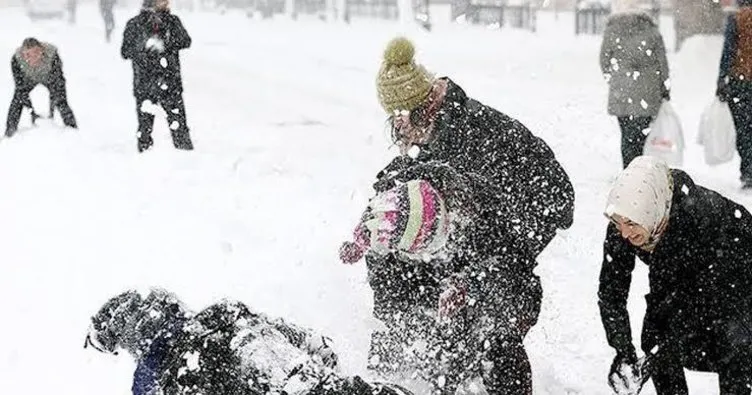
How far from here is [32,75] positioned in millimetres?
9953

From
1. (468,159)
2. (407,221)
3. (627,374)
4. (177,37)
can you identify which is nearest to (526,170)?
(468,159)

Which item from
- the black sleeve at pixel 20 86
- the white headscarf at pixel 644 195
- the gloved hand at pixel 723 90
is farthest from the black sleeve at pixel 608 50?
the black sleeve at pixel 20 86

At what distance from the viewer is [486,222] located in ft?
10.8

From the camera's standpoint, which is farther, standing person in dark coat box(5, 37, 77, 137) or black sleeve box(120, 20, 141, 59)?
standing person in dark coat box(5, 37, 77, 137)

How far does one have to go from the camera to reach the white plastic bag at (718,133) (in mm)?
7797

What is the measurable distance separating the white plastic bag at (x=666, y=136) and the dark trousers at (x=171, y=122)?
444 cm

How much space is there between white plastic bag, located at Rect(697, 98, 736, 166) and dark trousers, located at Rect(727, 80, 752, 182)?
74 mm

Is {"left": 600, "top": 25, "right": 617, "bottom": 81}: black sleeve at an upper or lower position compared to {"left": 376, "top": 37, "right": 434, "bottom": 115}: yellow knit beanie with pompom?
lower

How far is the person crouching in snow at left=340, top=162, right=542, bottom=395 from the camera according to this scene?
2.99m

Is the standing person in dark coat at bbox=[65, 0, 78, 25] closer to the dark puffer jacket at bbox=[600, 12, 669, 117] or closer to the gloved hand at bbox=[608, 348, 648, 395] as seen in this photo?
the dark puffer jacket at bbox=[600, 12, 669, 117]

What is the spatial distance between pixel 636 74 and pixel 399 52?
4677mm

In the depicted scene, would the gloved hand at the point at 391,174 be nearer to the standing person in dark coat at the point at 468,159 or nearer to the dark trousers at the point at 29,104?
the standing person in dark coat at the point at 468,159

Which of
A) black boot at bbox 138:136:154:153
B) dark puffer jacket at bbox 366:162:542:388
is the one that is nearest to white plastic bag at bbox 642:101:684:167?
dark puffer jacket at bbox 366:162:542:388

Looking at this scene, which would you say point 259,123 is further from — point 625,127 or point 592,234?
point 592,234
